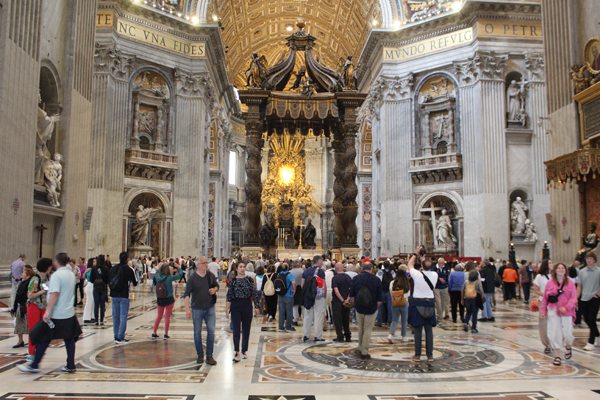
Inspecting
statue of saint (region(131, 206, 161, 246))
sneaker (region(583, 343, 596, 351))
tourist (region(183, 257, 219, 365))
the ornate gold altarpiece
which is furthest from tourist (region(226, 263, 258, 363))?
statue of saint (region(131, 206, 161, 246))

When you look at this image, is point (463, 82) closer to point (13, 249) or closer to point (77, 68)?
point (77, 68)

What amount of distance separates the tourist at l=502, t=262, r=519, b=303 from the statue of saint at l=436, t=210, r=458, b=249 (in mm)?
8201

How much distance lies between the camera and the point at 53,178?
37.0 feet

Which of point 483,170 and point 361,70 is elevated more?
point 361,70

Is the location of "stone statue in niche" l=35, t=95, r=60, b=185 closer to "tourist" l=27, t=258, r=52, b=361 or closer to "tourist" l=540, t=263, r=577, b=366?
"tourist" l=27, t=258, r=52, b=361

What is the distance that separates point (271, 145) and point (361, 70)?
44.1 feet

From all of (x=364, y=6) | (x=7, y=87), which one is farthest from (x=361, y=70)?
(x=7, y=87)

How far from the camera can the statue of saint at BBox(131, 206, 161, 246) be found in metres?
22.8

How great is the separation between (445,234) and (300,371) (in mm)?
Answer: 18541

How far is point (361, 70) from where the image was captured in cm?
2989

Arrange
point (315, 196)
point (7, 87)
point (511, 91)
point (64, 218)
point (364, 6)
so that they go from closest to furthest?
point (7, 87), point (64, 218), point (511, 91), point (364, 6), point (315, 196)

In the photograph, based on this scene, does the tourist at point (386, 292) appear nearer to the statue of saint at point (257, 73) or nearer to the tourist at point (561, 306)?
the tourist at point (561, 306)

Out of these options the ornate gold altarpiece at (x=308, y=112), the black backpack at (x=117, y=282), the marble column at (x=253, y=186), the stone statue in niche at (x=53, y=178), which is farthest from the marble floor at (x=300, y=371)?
the ornate gold altarpiece at (x=308, y=112)

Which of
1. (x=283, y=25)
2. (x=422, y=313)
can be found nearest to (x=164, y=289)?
(x=422, y=313)
